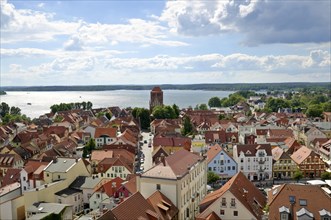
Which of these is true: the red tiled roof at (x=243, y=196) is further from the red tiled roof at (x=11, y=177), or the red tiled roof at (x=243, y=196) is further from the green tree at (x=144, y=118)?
the green tree at (x=144, y=118)

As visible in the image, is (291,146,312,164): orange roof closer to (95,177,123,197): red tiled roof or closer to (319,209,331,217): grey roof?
(95,177,123,197): red tiled roof

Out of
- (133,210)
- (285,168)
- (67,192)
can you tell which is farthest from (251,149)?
(133,210)

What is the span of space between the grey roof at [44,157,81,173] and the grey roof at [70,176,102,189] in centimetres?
205

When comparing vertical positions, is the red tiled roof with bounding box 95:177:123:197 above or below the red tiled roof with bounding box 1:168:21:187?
above

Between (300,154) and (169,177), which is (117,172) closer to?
(169,177)

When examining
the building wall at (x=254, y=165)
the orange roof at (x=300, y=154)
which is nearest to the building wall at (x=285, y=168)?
the building wall at (x=254, y=165)

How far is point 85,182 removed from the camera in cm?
4706

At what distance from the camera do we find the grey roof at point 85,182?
152 ft

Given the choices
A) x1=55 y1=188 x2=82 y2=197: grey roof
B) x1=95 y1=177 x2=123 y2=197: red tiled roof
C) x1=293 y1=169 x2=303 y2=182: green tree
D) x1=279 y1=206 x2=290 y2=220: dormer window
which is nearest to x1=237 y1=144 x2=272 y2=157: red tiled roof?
x1=293 y1=169 x2=303 y2=182: green tree

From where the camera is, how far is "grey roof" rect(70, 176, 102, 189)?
4638 cm

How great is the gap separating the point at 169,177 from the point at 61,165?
67.6 feet

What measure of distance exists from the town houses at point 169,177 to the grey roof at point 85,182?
13 centimetres

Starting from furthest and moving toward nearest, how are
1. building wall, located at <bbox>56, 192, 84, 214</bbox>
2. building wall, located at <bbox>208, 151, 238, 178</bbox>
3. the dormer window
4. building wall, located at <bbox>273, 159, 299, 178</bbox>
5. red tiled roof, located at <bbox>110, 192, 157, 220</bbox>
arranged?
building wall, located at <bbox>273, 159, 299, 178</bbox>
building wall, located at <bbox>208, 151, 238, 178</bbox>
building wall, located at <bbox>56, 192, 84, 214</bbox>
the dormer window
red tiled roof, located at <bbox>110, 192, 157, 220</bbox>

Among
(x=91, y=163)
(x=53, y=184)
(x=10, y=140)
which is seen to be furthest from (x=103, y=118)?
(x=53, y=184)
